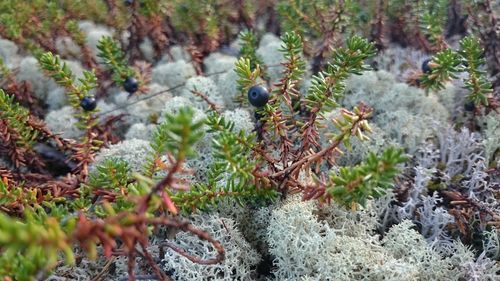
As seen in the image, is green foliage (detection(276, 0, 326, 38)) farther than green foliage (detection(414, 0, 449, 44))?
Yes

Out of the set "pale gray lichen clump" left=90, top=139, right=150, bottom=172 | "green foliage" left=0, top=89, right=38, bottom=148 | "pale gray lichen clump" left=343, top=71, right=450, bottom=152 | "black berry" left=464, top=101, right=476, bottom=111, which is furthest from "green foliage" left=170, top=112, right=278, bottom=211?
"black berry" left=464, top=101, right=476, bottom=111

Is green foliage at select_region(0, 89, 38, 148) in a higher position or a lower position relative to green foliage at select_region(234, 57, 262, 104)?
lower

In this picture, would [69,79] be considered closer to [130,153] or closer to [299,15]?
[130,153]

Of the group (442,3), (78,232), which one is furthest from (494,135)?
(78,232)

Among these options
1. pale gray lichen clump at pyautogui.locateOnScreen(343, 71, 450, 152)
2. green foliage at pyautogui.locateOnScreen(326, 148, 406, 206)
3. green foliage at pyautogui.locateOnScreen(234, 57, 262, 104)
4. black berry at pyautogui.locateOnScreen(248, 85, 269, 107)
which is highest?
green foliage at pyautogui.locateOnScreen(234, 57, 262, 104)

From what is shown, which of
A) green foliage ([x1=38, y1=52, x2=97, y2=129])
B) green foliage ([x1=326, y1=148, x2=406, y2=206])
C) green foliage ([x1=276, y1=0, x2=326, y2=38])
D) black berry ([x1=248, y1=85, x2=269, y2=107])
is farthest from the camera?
green foliage ([x1=276, y1=0, x2=326, y2=38])

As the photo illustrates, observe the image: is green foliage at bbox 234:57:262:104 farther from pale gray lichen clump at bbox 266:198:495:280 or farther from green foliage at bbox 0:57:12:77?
green foliage at bbox 0:57:12:77

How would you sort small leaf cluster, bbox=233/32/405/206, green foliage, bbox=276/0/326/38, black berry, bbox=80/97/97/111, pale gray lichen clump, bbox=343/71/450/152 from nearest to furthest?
small leaf cluster, bbox=233/32/405/206, black berry, bbox=80/97/97/111, pale gray lichen clump, bbox=343/71/450/152, green foliage, bbox=276/0/326/38
